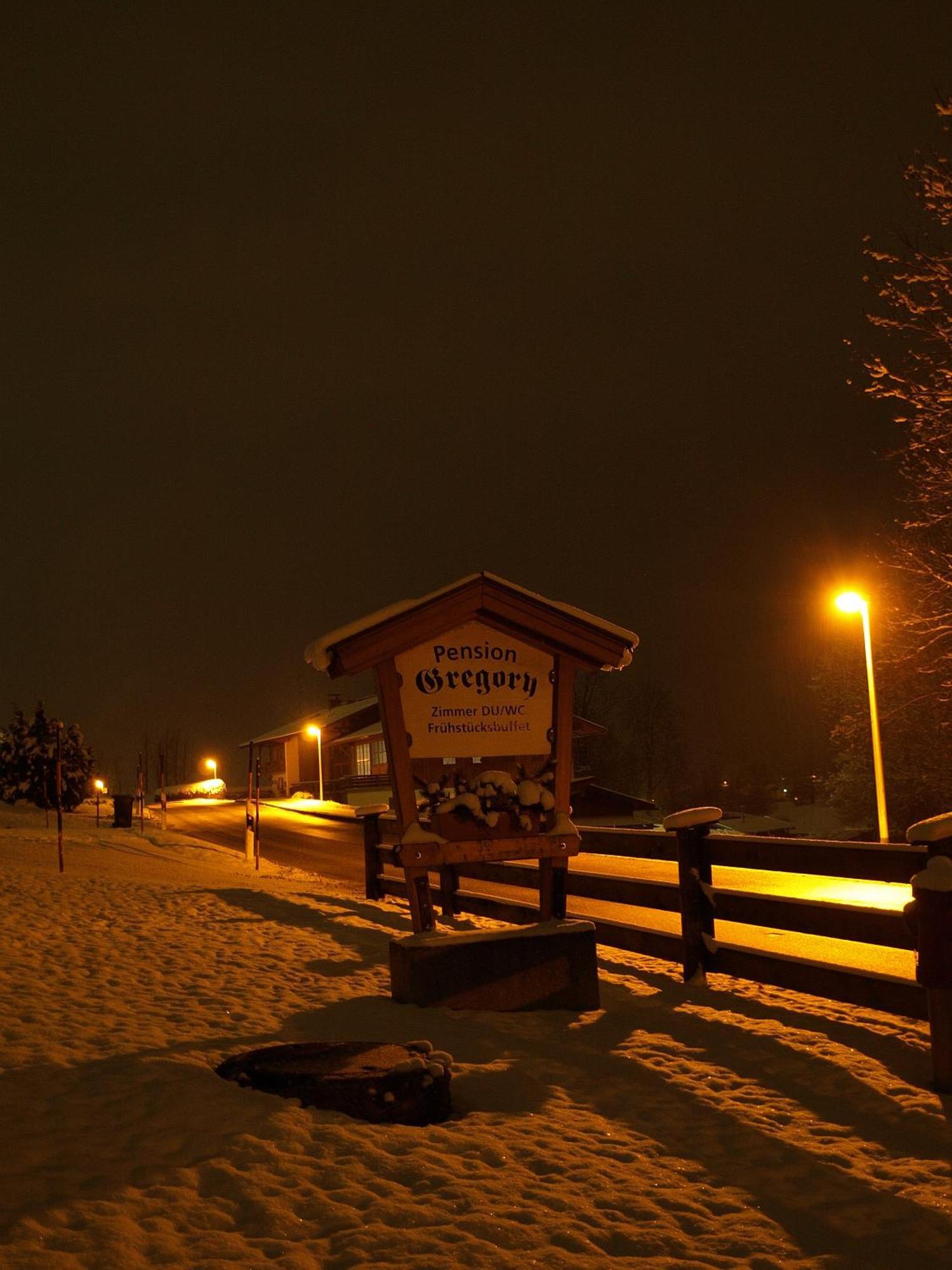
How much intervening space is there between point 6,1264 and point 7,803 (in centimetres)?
4638

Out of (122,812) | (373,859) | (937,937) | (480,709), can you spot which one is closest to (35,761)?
(122,812)

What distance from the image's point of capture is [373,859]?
13977 mm

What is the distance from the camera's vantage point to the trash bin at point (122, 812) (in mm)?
35656

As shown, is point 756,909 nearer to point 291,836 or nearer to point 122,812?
point 291,836

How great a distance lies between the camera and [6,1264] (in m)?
3.28

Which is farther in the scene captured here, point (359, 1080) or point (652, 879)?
point (652, 879)

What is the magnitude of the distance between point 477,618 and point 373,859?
657 cm

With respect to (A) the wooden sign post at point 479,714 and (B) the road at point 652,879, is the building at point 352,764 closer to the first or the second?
(B) the road at point 652,879

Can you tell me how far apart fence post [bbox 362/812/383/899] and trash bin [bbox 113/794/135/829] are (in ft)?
77.7

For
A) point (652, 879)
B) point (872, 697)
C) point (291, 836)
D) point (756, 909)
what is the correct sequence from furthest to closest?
point (291, 836) < point (872, 697) < point (652, 879) < point (756, 909)

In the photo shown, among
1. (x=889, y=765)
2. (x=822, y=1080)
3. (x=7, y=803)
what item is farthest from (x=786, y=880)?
(x=7, y=803)

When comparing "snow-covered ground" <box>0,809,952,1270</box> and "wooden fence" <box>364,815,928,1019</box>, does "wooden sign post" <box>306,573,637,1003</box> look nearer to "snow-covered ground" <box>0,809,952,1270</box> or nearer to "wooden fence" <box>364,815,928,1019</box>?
"wooden fence" <box>364,815,928,1019</box>

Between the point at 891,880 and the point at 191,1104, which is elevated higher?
the point at 891,880

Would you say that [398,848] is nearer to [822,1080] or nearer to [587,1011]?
[587,1011]
